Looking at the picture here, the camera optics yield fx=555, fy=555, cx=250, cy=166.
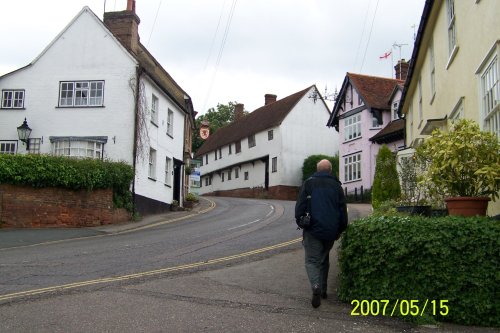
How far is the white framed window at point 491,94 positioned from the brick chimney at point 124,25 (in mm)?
18491

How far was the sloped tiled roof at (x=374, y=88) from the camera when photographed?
36250 millimetres

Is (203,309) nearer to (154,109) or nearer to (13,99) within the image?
(154,109)

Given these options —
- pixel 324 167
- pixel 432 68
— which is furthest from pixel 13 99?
pixel 324 167

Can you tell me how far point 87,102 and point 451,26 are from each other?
15.8m

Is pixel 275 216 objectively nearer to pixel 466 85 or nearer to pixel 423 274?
pixel 466 85

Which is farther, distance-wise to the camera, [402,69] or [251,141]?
[251,141]

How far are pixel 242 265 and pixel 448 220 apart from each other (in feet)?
16.1

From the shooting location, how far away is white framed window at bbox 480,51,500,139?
8.67 m

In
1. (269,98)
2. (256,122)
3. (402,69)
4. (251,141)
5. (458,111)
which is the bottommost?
(458,111)

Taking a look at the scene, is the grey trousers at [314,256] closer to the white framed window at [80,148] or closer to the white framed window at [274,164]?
the white framed window at [80,148]

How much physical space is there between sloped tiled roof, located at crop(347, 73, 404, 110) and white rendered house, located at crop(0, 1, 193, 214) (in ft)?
55.0

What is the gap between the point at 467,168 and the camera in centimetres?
783

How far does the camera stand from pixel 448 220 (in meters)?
6.77
